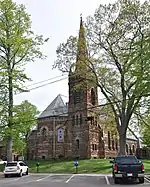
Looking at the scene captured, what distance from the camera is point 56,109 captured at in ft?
236

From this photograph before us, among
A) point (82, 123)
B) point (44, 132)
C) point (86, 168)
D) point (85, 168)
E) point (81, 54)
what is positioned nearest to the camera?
point (81, 54)

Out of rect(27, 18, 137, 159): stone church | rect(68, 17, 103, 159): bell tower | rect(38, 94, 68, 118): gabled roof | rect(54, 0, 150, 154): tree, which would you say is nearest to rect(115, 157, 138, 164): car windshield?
rect(54, 0, 150, 154): tree

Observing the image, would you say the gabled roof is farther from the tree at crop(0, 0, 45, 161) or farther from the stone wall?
the tree at crop(0, 0, 45, 161)

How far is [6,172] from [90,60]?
17.6 meters

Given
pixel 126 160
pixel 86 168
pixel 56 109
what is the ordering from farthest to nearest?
pixel 56 109 < pixel 86 168 < pixel 126 160

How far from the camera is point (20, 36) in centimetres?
3516

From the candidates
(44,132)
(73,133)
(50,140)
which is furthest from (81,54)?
(44,132)

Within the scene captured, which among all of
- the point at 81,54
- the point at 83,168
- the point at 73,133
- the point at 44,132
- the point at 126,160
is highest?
the point at 81,54

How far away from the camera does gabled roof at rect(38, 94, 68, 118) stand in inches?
2790

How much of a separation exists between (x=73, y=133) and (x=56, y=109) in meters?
8.76

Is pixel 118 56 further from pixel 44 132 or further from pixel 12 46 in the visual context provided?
pixel 44 132

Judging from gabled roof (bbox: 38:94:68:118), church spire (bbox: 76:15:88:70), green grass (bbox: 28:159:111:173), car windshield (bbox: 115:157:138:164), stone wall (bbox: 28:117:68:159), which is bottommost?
green grass (bbox: 28:159:111:173)

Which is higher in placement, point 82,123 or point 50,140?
point 82,123

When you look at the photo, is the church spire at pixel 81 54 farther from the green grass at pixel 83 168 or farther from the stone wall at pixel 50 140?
the stone wall at pixel 50 140
